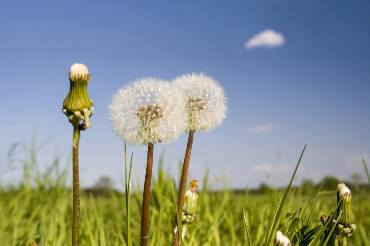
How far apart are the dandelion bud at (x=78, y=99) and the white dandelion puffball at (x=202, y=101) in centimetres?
60

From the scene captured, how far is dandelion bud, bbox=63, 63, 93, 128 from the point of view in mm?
1833

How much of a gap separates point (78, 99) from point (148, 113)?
0.38 meters

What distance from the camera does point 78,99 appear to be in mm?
1843

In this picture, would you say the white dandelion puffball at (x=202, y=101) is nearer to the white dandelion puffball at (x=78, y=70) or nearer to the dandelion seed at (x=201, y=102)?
the dandelion seed at (x=201, y=102)

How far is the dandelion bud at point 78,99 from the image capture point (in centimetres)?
183

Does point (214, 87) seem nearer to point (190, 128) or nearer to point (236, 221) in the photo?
point (190, 128)

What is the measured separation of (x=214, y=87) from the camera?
8.07 ft

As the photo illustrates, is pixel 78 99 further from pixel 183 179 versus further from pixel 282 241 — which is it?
pixel 282 241

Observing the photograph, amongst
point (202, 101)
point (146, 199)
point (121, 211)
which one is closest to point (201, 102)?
point (202, 101)

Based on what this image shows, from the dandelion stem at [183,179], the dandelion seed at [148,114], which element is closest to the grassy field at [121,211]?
the dandelion stem at [183,179]

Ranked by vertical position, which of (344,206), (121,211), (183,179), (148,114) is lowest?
(121,211)

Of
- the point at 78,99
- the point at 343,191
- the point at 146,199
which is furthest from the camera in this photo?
the point at 343,191

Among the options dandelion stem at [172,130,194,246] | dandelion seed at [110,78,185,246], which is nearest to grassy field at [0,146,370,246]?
dandelion stem at [172,130,194,246]

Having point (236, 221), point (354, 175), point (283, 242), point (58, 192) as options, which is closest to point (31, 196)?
point (58, 192)
